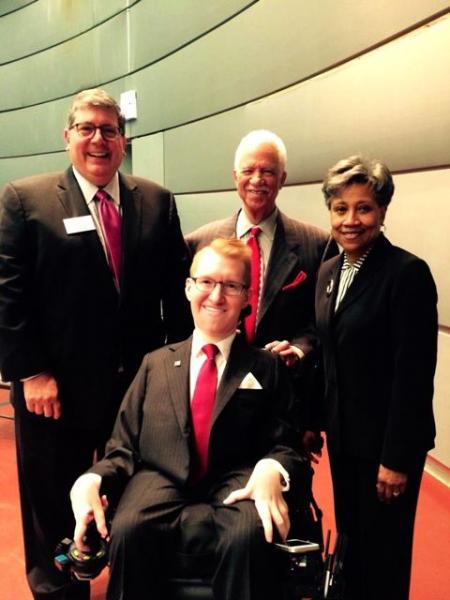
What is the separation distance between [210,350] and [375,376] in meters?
0.43

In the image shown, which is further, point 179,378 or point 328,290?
point 328,290

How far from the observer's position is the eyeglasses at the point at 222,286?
1.32m

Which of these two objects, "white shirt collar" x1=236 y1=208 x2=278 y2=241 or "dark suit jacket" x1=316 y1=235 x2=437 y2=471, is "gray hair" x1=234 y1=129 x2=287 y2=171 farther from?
"dark suit jacket" x1=316 y1=235 x2=437 y2=471

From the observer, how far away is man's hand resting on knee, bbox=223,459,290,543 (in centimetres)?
108

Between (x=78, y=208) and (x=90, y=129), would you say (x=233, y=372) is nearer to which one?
(x=78, y=208)

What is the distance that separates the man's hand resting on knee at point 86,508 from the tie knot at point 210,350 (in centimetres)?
40

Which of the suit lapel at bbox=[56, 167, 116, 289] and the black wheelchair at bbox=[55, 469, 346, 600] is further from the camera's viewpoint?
the suit lapel at bbox=[56, 167, 116, 289]

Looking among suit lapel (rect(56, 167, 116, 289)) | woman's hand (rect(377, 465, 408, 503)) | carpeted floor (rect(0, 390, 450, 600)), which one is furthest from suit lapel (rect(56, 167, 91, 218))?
carpeted floor (rect(0, 390, 450, 600))

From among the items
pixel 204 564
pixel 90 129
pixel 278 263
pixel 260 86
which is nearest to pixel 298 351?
pixel 278 263

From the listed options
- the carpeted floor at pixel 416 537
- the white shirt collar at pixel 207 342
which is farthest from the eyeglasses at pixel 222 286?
the carpeted floor at pixel 416 537

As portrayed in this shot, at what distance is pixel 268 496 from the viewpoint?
1123 millimetres

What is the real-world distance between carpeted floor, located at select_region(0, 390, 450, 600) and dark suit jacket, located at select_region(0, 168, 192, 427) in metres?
0.76

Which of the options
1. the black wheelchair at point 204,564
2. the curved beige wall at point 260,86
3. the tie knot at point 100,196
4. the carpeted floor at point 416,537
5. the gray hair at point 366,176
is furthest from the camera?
the curved beige wall at point 260,86

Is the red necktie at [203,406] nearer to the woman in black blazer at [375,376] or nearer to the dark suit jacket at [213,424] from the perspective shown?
the dark suit jacket at [213,424]
